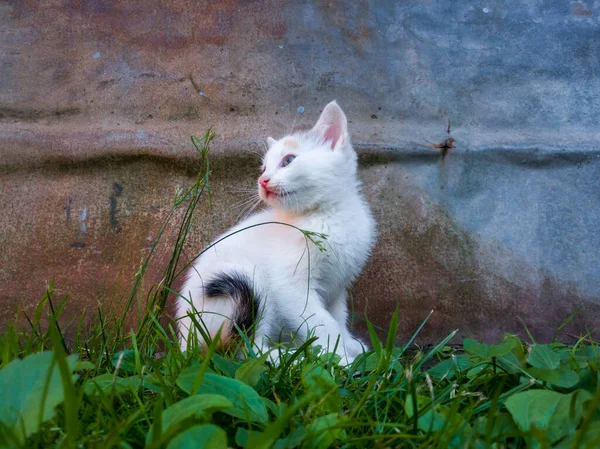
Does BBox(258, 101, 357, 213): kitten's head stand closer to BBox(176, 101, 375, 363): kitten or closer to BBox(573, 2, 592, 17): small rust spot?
BBox(176, 101, 375, 363): kitten

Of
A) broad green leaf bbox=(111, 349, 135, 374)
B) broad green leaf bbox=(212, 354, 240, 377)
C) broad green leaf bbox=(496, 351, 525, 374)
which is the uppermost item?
broad green leaf bbox=(496, 351, 525, 374)

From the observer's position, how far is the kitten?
1.73 m

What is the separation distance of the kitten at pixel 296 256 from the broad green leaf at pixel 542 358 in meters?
0.62

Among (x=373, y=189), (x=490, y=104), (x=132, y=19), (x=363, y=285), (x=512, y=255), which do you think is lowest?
(x=363, y=285)

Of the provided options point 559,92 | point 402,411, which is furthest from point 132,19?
point 402,411

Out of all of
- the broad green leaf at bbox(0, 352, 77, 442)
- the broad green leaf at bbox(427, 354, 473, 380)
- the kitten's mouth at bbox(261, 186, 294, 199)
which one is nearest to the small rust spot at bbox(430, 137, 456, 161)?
the kitten's mouth at bbox(261, 186, 294, 199)

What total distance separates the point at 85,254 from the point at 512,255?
2023 mm

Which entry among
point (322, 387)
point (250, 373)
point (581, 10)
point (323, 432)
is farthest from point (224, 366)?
point (581, 10)

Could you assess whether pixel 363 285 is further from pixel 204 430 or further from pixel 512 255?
pixel 204 430

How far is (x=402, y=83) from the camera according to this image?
275 centimetres

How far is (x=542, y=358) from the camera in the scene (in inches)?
48.5

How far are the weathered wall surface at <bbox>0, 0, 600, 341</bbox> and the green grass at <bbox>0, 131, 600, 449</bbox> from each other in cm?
123

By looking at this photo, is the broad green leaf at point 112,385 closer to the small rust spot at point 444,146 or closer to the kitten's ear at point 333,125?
the kitten's ear at point 333,125

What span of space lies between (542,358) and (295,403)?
23.1 inches
